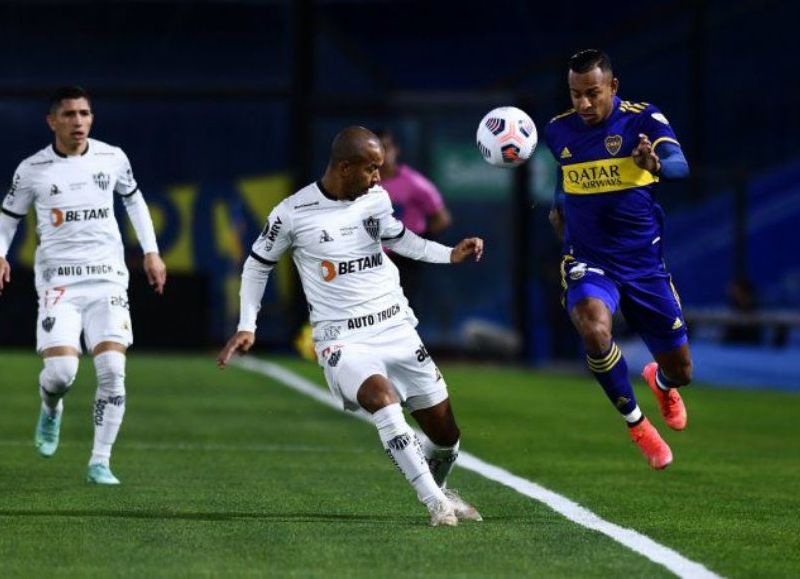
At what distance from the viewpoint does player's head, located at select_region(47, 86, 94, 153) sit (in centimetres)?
1149

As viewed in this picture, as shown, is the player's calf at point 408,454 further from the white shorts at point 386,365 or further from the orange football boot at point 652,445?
the orange football boot at point 652,445

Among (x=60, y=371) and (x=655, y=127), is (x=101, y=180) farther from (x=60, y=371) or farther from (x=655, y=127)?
(x=655, y=127)

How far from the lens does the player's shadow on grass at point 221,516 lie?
9.38 meters

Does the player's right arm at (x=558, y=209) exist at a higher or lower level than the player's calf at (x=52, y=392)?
higher

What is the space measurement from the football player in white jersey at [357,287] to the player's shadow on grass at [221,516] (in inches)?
12.5

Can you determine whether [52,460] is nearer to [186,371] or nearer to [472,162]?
[186,371]

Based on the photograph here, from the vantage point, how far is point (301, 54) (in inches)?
1133

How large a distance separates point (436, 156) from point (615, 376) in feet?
57.5

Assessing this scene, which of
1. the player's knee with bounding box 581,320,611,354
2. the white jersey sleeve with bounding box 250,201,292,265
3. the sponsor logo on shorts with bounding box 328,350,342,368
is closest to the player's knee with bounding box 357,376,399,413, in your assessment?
the sponsor logo on shorts with bounding box 328,350,342,368

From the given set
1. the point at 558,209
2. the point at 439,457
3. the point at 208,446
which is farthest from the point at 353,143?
the point at 208,446

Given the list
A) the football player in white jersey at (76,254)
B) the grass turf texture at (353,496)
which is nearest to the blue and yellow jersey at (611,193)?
the grass turf texture at (353,496)

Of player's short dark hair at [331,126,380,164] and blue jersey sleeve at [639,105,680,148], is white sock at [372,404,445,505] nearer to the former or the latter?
player's short dark hair at [331,126,380,164]

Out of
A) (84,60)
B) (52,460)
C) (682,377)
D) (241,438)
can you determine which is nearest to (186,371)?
(241,438)

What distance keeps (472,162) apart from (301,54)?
2.99 m
